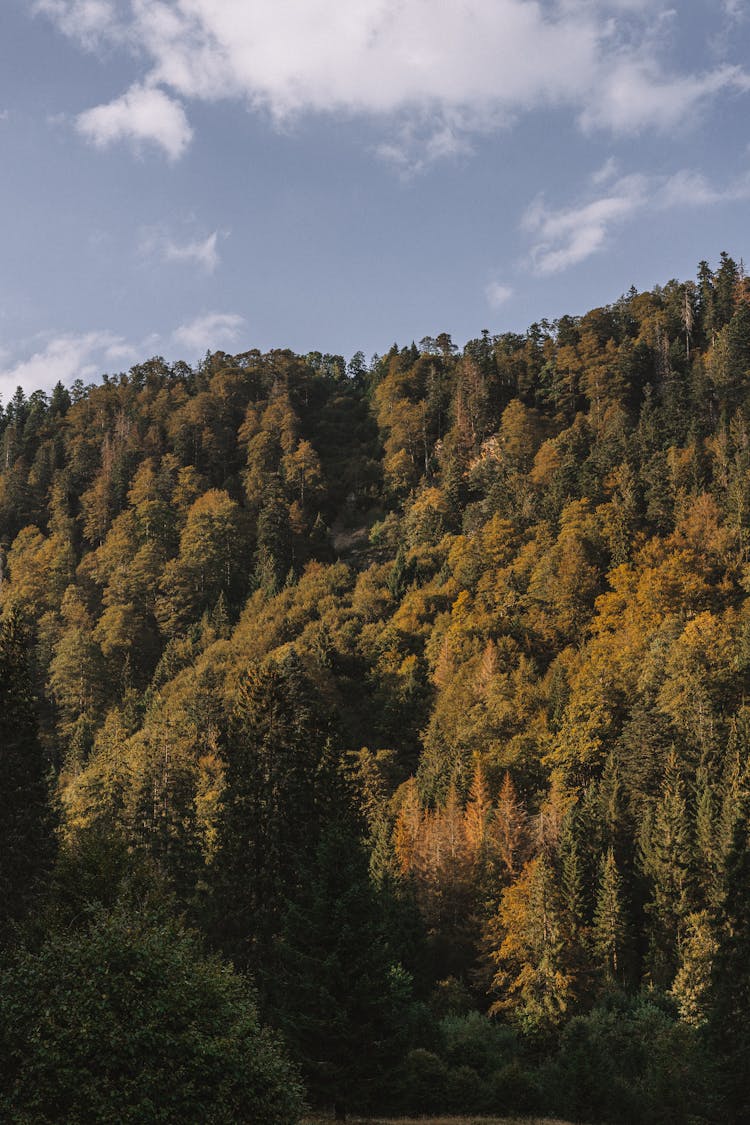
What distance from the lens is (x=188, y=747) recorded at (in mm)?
75125

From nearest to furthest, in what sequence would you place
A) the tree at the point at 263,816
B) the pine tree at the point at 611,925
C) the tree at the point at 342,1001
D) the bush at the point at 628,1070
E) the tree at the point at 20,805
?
the tree at the point at 342,1001
the bush at the point at 628,1070
the tree at the point at 263,816
the tree at the point at 20,805
the pine tree at the point at 611,925

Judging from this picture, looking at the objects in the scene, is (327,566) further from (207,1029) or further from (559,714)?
(207,1029)

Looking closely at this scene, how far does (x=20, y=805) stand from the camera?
3650cm

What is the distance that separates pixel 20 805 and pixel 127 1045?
23781mm

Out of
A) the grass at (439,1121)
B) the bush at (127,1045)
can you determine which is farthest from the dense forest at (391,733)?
the grass at (439,1121)

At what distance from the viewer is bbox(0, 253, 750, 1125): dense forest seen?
995 inches

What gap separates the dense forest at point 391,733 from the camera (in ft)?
82.9

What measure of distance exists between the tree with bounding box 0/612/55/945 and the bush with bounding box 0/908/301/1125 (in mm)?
19623

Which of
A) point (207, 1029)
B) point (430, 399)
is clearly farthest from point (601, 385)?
point (207, 1029)

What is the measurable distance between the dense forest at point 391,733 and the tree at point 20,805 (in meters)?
0.15

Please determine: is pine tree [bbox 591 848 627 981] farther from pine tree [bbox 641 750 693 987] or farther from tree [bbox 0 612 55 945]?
tree [bbox 0 612 55 945]

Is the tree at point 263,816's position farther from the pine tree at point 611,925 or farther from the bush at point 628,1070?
the pine tree at point 611,925

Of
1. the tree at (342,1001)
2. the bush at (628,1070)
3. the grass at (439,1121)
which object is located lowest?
the bush at (628,1070)

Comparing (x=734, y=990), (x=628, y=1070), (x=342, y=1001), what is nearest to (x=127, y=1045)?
(x=342, y=1001)
